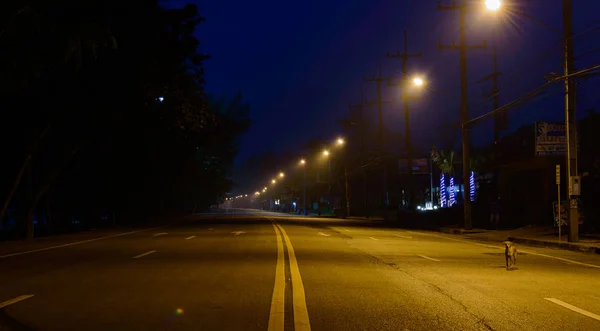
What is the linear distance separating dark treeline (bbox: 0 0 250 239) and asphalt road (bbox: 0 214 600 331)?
6.79 m

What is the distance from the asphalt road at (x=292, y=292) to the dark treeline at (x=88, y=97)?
6789mm

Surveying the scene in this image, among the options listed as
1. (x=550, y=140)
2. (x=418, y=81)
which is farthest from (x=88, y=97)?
(x=550, y=140)

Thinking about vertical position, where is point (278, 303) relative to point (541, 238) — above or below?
above

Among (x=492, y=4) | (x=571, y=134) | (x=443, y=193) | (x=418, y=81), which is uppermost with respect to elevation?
(x=492, y=4)

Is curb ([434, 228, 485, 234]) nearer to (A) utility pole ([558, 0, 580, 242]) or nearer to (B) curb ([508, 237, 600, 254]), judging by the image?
(B) curb ([508, 237, 600, 254])

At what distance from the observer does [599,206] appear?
115ft

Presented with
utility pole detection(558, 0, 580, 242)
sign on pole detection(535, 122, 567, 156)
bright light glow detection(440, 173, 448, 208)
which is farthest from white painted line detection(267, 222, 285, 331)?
bright light glow detection(440, 173, 448, 208)

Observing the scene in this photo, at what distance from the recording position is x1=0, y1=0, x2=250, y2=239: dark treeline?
770 inches

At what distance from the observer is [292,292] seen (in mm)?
11148

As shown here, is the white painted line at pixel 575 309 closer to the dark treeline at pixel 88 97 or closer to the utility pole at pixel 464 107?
the dark treeline at pixel 88 97

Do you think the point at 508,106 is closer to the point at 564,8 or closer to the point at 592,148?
the point at 564,8

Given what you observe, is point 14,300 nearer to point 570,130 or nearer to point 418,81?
point 570,130

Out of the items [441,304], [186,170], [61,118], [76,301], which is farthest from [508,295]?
[186,170]

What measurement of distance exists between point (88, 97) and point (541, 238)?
2187cm
